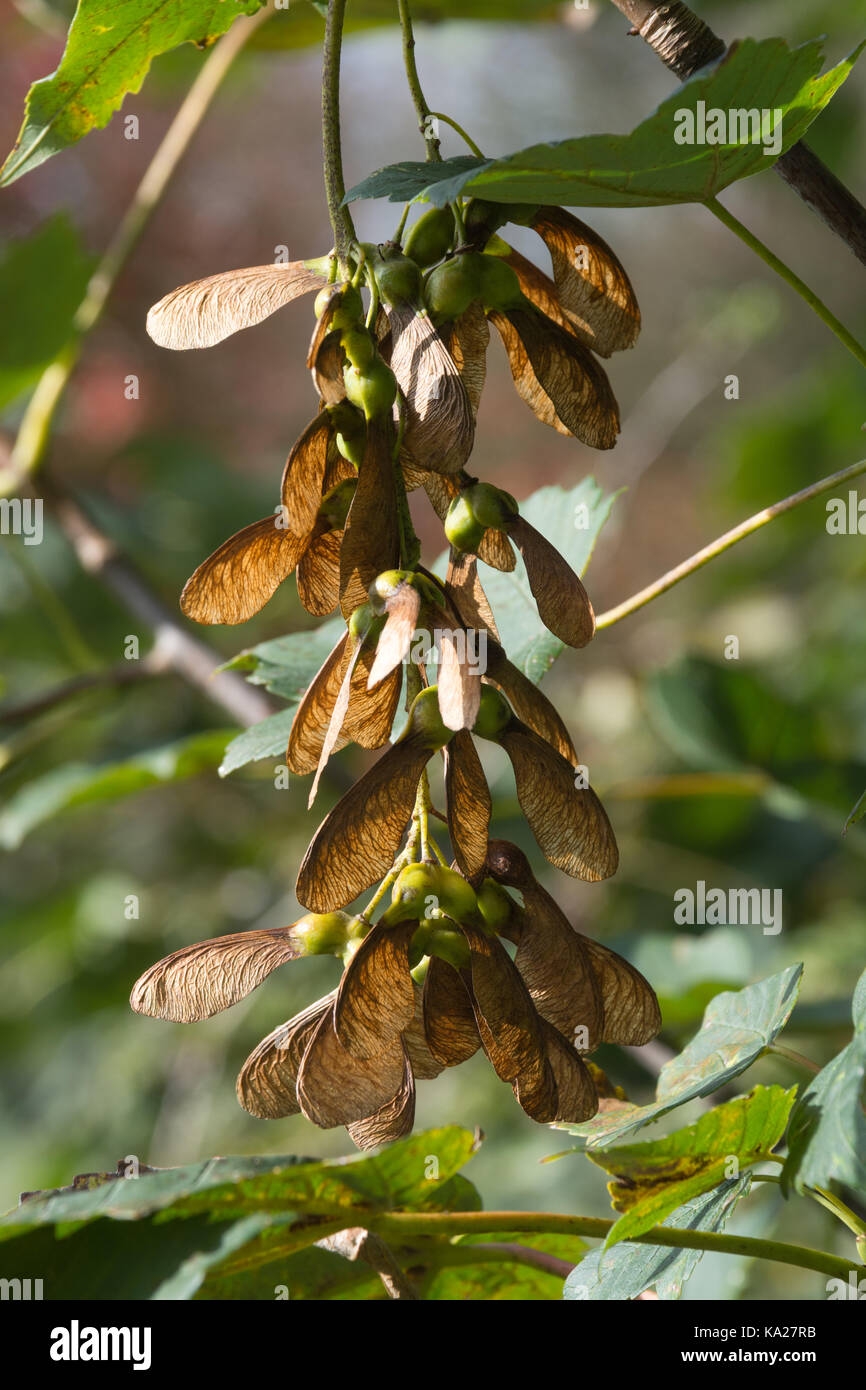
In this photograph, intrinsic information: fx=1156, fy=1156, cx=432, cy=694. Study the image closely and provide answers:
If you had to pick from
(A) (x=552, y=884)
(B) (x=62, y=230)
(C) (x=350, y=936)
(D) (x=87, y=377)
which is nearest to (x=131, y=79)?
(C) (x=350, y=936)

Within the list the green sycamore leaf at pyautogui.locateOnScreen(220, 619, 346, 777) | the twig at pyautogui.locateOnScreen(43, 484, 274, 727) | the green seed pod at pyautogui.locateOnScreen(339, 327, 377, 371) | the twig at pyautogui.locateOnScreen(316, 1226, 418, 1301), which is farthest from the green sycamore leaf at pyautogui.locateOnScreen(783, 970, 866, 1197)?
the twig at pyautogui.locateOnScreen(43, 484, 274, 727)

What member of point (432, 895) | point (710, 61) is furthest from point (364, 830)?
point (710, 61)

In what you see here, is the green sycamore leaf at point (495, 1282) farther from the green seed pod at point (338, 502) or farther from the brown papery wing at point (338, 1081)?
the green seed pod at point (338, 502)

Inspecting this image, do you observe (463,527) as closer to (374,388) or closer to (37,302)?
(374,388)

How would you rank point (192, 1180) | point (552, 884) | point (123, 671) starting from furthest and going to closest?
point (552, 884), point (123, 671), point (192, 1180)

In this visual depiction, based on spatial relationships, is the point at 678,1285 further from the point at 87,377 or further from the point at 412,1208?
the point at 87,377
